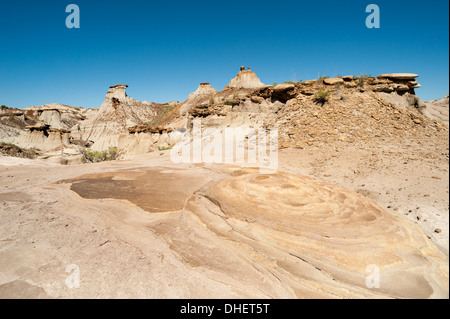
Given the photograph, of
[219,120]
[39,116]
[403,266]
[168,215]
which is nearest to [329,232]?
[403,266]

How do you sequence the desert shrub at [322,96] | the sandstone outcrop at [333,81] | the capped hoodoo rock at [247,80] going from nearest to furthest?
Result: the desert shrub at [322,96]
the sandstone outcrop at [333,81]
the capped hoodoo rock at [247,80]

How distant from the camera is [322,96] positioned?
1032 centimetres

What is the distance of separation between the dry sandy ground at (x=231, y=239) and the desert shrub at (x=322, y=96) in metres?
6.06

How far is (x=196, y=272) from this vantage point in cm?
211

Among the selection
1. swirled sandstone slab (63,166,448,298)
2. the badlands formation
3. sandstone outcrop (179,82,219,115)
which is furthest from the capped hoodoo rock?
swirled sandstone slab (63,166,448,298)

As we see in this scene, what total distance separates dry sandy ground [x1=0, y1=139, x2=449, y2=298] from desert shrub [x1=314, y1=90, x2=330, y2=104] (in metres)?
6.06

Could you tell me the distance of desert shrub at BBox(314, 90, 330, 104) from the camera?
33.5 feet

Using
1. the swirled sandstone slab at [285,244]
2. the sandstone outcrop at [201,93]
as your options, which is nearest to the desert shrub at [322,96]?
the swirled sandstone slab at [285,244]

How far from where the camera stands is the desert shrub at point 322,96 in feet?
33.5

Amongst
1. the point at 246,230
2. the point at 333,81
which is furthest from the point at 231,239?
the point at 333,81

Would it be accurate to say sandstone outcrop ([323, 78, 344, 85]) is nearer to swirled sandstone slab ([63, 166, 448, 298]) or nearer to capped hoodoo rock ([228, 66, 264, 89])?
swirled sandstone slab ([63, 166, 448, 298])

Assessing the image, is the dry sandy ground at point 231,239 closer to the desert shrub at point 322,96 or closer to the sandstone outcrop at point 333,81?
the desert shrub at point 322,96

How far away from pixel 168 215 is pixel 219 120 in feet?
35.9

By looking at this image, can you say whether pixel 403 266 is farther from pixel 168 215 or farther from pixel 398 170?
pixel 398 170
